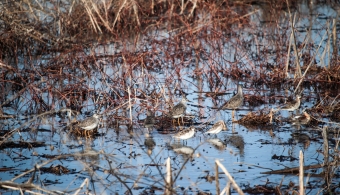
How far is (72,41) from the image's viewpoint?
59.3 feet

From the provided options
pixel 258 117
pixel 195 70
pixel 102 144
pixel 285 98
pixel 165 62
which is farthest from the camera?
pixel 165 62

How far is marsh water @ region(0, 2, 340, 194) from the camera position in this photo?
767cm

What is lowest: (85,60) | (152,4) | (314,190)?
(314,190)

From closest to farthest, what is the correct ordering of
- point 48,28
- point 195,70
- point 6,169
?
point 6,169
point 195,70
point 48,28

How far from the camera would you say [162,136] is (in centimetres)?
1027

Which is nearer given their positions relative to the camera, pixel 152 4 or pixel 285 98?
pixel 285 98

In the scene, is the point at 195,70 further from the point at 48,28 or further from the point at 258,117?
the point at 48,28

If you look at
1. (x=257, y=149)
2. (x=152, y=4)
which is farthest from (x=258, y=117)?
(x=152, y=4)

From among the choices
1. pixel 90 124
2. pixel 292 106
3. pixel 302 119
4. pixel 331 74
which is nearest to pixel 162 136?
pixel 90 124

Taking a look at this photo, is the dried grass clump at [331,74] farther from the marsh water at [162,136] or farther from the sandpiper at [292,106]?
the sandpiper at [292,106]

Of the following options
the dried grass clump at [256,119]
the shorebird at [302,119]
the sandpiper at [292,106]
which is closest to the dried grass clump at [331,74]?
the sandpiper at [292,106]

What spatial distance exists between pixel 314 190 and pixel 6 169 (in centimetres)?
409

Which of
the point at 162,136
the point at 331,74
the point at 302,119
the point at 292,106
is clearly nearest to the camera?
the point at 162,136

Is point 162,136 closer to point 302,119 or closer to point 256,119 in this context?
point 256,119
